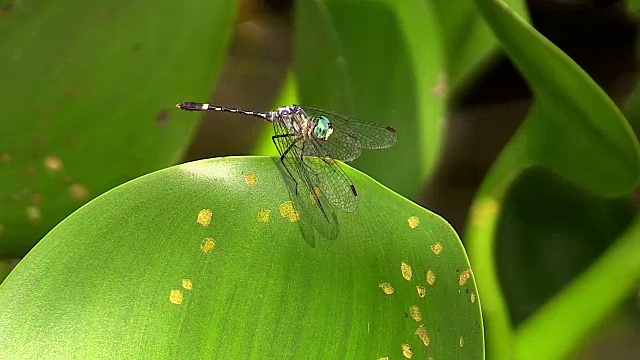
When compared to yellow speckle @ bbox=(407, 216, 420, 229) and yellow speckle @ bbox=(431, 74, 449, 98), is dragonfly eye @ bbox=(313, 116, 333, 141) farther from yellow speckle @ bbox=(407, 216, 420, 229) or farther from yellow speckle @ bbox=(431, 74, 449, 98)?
yellow speckle @ bbox=(407, 216, 420, 229)

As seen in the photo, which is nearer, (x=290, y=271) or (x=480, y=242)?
(x=290, y=271)

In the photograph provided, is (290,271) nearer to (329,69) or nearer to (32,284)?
(32,284)

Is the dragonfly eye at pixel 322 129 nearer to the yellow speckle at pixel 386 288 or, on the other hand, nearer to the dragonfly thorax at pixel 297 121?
the dragonfly thorax at pixel 297 121

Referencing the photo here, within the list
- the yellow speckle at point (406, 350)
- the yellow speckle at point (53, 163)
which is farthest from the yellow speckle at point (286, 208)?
the yellow speckle at point (53, 163)

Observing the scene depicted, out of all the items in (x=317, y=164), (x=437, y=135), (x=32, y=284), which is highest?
(x=437, y=135)

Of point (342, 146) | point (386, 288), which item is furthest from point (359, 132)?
point (386, 288)

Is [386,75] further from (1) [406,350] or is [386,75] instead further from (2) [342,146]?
(1) [406,350]

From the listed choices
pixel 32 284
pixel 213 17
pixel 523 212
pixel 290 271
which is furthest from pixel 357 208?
pixel 523 212
